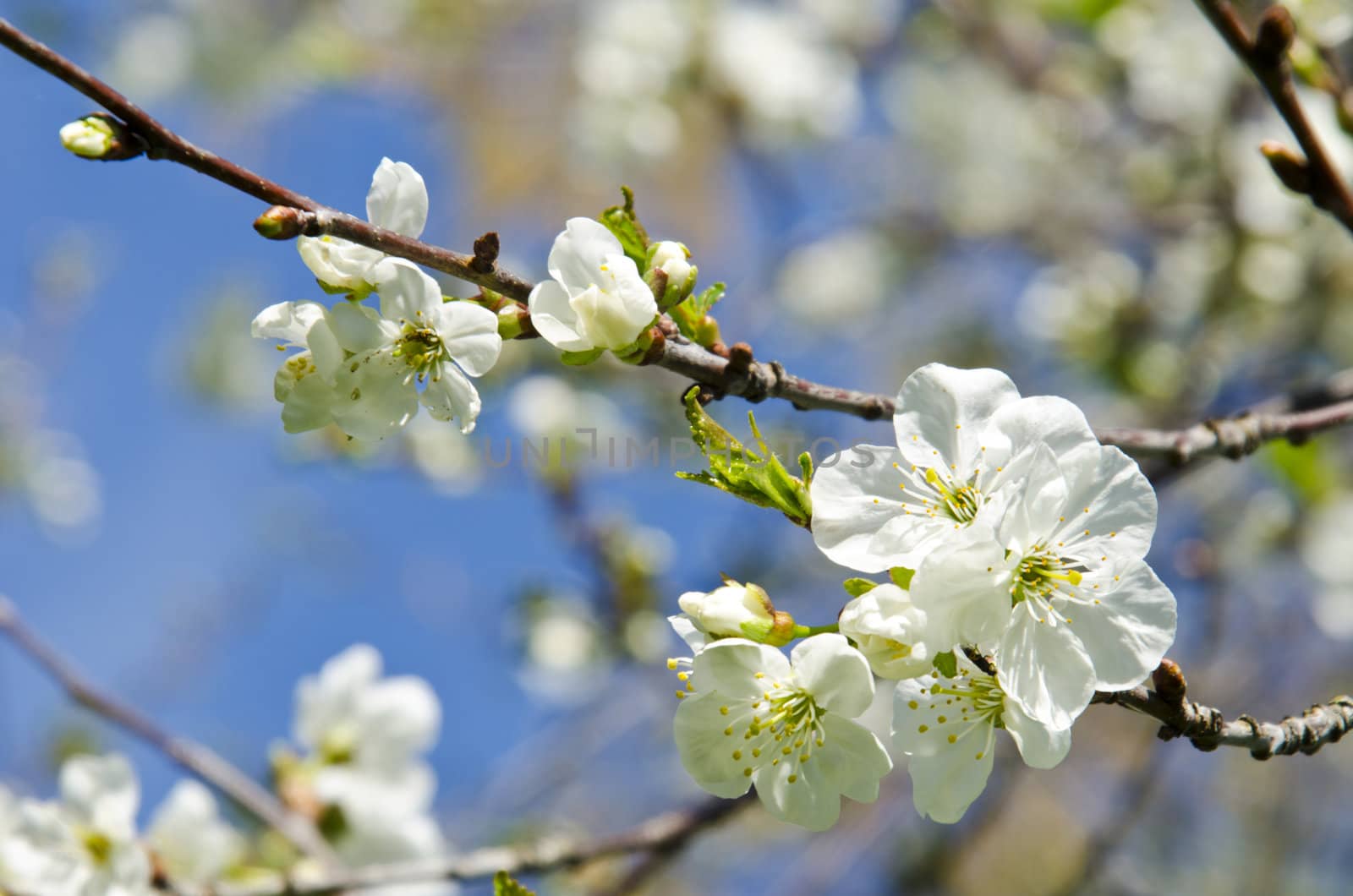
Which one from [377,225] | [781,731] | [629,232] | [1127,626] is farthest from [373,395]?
[1127,626]

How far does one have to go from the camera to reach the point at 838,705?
1.07 meters

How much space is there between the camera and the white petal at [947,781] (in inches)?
43.0

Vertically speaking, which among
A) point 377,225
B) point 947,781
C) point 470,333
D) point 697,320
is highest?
point 377,225

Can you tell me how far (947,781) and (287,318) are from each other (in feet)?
2.90

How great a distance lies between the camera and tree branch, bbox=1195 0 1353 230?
1353mm

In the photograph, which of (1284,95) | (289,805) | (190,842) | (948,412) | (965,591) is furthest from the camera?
(289,805)

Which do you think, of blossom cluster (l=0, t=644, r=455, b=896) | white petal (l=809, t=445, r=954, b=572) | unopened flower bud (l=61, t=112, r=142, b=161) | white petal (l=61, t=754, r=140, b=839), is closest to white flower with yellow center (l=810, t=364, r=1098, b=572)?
white petal (l=809, t=445, r=954, b=572)

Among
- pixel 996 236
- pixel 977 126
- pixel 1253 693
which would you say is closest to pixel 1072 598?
pixel 1253 693

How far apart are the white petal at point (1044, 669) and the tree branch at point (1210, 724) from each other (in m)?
0.04

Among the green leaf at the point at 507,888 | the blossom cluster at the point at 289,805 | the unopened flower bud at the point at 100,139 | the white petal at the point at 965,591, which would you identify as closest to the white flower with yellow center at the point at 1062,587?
the white petal at the point at 965,591

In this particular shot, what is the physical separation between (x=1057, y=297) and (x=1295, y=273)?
0.75 m

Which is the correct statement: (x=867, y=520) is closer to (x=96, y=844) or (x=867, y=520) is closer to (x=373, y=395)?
(x=373, y=395)

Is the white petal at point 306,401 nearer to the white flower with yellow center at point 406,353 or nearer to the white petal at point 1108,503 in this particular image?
the white flower with yellow center at point 406,353

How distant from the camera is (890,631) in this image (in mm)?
986
